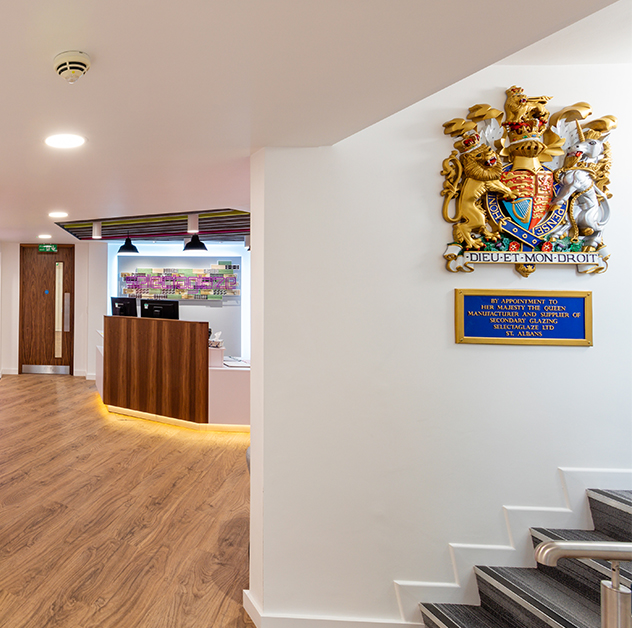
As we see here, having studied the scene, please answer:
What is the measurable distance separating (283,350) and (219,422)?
11.2 ft

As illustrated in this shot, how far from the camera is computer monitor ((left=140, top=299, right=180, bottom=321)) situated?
Result: 5754 mm

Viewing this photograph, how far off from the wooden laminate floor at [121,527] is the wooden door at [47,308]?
334cm

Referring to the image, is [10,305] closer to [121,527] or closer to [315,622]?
[121,527]

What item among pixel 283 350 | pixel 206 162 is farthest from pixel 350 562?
pixel 206 162

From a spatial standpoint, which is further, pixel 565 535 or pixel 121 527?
pixel 121 527

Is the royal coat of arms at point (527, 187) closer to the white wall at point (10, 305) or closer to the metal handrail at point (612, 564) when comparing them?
the metal handrail at point (612, 564)

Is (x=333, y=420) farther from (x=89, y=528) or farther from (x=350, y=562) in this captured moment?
(x=89, y=528)

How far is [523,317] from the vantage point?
85.8 inches

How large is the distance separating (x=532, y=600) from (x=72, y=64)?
266cm

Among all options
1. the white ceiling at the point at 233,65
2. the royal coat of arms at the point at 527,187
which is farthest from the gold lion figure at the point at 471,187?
the white ceiling at the point at 233,65

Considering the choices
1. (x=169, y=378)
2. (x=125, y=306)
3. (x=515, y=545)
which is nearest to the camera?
(x=515, y=545)

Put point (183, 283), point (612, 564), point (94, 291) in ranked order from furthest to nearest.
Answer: point (183, 283)
point (94, 291)
point (612, 564)

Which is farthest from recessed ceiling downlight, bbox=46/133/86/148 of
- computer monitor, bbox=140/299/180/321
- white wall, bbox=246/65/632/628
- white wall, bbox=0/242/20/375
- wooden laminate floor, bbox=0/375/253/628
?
white wall, bbox=0/242/20/375

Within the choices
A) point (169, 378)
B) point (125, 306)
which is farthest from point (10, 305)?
point (169, 378)
